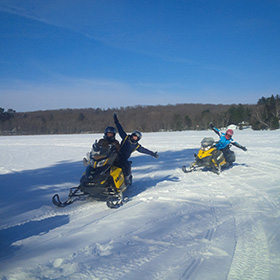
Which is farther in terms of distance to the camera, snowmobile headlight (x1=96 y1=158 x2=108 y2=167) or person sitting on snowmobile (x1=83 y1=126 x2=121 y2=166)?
person sitting on snowmobile (x1=83 y1=126 x2=121 y2=166)

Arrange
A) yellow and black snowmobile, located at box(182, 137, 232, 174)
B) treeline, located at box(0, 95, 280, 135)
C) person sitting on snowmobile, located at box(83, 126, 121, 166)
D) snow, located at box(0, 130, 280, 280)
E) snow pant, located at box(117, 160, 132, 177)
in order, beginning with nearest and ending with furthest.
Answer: snow, located at box(0, 130, 280, 280) → person sitting on snowmobile, located at box(83, 126, 121, 166) → snow pant, located at box(117, 160, 132, 177) → yellow and black snowmobile, located at box(182, 137, 232, 174) → treeline, located at box(0, 95, 280, 135)

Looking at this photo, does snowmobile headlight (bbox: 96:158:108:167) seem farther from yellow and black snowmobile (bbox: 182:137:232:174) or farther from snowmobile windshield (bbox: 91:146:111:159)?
yellow and black snowmobile (bbox: 182:137:232:174)

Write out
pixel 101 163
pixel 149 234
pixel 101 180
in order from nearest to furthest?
pixel 149 234 → pixel 101 180 → pixel 101 163

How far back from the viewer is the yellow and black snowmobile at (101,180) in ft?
15.1

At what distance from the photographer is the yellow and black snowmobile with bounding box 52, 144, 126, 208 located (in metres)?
4.59

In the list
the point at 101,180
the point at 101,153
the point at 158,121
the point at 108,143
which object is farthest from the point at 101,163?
the point at 158,121

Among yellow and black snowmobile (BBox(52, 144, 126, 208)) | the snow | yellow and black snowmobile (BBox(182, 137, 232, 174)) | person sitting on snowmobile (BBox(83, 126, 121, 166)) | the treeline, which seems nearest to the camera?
the snow

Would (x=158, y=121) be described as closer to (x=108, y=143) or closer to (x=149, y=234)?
(x=108, y=143)

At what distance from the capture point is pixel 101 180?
182 inches

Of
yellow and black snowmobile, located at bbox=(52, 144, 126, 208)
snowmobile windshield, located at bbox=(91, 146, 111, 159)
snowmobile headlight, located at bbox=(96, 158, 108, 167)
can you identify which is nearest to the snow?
yellow and black snowmobile, located at bbox=(52, 144, 126, 208)

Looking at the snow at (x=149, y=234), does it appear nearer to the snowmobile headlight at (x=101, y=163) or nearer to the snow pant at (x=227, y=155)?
the snowmobile headlight at (x=101, y=163)

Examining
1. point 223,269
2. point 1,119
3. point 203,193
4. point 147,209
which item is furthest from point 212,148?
point 1,119

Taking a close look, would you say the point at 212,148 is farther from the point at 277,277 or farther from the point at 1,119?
the point at 1,119

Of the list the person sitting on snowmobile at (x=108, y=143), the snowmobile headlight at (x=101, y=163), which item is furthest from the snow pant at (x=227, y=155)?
the snowmobile headlight at (x=101, y=163)
